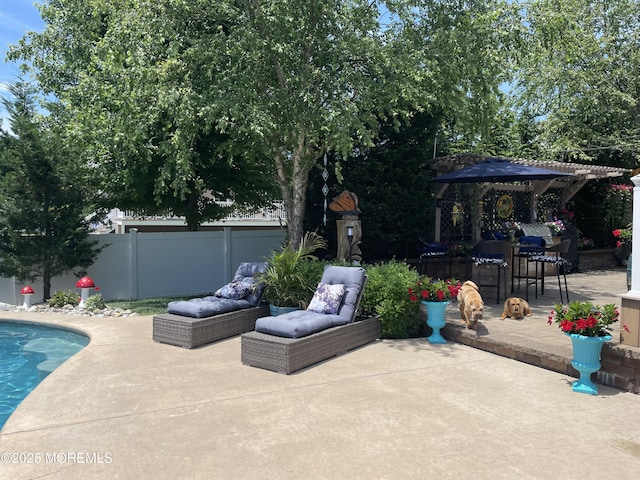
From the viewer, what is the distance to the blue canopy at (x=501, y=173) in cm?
866

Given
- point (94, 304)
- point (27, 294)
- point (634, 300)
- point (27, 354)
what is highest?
point (634, 300)

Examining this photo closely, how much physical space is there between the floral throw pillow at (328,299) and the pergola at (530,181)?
609 cm

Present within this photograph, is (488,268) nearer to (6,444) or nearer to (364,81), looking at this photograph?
(364,81)

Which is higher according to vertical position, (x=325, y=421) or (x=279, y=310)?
(x=279, y=310)

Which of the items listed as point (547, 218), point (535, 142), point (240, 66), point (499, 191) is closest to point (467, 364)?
point (240, 66)

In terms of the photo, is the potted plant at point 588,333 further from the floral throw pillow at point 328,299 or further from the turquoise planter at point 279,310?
the turquoise planter at point 279,310

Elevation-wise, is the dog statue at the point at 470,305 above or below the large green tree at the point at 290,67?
below

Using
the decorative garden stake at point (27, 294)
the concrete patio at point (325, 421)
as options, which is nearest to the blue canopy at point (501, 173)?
the concrete patio at point (325, 421)

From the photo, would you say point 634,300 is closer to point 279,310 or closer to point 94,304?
point 279,310

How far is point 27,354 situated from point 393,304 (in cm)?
542

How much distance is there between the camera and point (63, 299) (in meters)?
9.82

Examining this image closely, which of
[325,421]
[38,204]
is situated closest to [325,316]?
[325,421]

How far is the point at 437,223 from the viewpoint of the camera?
1205 cm

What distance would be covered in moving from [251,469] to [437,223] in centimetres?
957
